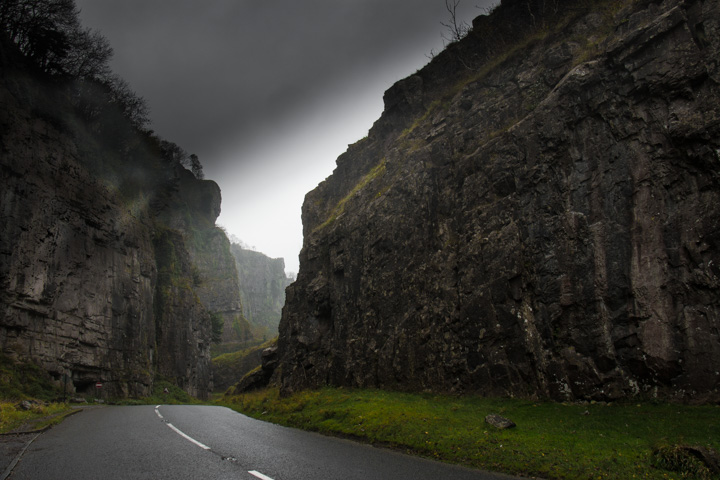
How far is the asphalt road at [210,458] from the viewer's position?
27.5 ft

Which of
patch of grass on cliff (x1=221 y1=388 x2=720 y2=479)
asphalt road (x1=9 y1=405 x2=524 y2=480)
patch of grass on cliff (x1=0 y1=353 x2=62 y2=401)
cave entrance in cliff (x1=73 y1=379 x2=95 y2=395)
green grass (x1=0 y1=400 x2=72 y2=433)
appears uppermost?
patch of grass on cliff (x1=0 y1=353 x2=62 y2=401)

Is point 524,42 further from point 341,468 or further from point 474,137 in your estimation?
point 341,468

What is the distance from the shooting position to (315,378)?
96.5 feet

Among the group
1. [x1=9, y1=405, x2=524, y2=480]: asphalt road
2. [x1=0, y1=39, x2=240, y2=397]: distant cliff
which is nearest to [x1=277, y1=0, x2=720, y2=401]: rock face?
[x1=9, y1=405, x2=524, y2=480]: asphalt road

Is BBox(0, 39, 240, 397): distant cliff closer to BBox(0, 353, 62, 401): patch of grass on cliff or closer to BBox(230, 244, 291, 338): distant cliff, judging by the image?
BBox(0, 353, 62, 401): patch of grass on cliff

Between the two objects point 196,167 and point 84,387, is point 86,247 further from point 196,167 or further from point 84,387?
Result: point 196,167

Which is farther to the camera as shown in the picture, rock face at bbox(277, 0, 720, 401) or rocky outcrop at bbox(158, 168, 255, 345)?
rocky outcrop at bbox(158, 168, 255, 345)

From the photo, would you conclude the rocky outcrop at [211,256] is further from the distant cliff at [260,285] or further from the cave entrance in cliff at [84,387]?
the cave entrance in cliff at [84,387]

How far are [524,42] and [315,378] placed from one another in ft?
88.0

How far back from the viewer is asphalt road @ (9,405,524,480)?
329 inches

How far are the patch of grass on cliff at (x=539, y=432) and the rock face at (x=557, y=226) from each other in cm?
136

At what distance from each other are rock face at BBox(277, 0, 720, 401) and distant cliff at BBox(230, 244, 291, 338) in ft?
360

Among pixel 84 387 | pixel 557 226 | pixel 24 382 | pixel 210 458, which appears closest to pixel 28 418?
pixel 24 382

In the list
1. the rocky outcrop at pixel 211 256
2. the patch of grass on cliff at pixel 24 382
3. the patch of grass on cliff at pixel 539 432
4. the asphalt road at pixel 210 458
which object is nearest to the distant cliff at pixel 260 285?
the rocky outcrop at pixel 211 256
